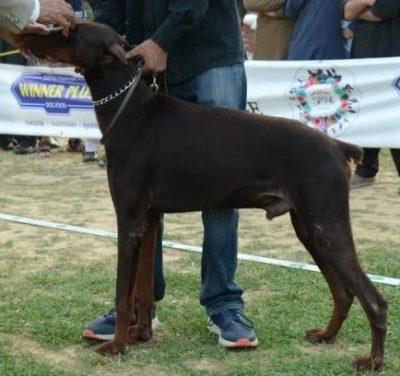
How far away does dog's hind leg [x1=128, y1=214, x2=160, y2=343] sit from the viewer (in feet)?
14.3

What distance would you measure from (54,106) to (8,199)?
2.40 metres

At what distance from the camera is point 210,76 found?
4.39 m

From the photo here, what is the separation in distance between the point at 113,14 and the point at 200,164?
1.09 m

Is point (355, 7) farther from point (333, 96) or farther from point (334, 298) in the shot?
point (334, 298)

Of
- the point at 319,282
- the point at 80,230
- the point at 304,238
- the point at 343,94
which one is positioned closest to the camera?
the point at 304,238

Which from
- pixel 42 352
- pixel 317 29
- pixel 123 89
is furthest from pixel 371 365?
pixel 317 29

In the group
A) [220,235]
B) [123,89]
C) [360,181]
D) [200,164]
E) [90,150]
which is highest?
[123,89]

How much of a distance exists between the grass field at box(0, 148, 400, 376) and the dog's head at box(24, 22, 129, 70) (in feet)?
4.74

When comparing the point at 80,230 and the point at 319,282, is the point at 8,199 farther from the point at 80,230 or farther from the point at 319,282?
the point at 319,282

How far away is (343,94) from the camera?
8.92 m

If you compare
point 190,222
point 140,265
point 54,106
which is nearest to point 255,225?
point 190,222

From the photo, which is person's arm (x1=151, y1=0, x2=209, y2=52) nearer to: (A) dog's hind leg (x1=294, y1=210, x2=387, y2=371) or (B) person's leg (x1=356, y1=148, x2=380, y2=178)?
(A) dog's hind leg (x1=294, y1=210, x2=387, y2=371)

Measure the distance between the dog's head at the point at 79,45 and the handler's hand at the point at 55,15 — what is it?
4 cm

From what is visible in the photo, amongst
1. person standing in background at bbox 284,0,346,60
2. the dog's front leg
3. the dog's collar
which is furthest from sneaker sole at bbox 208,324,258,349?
person standing in background at bbox 284,0,346,60
